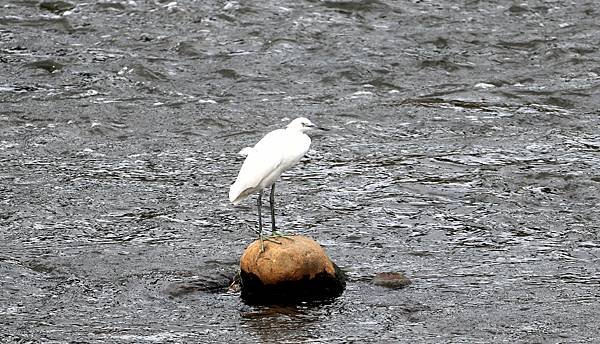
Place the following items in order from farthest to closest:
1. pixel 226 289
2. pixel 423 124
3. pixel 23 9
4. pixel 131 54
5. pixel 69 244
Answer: pixel 23 9 → pixel 131 54 → pixel 423 124 → pixel 69 244 → pixel 226 289

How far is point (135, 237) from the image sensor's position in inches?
375

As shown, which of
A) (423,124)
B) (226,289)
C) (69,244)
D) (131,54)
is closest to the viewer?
(226,289)

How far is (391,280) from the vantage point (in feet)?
27.1

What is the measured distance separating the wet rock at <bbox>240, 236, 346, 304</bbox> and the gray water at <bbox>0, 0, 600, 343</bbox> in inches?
5.1

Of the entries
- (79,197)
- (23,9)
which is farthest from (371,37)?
(79,197)

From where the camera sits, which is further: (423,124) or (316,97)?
(316,97)

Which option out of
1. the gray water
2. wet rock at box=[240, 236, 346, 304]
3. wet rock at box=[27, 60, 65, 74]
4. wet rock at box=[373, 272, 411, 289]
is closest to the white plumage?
wet rock at box=[240, 236, 346, 304]

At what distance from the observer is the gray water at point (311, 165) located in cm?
788

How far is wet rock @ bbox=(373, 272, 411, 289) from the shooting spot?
27.0 feet

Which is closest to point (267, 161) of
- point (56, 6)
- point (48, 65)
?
point (48, 65)

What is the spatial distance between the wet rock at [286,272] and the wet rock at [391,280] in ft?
1.34

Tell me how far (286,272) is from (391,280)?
85 centimetres

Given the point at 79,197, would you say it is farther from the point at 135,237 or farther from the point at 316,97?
the point at 316,97

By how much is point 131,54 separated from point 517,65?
15.0 feet
